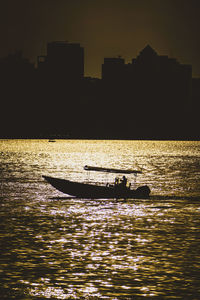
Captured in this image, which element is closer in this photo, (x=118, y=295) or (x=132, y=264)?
(x=118, y=295)

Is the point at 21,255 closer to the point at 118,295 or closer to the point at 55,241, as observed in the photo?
the point at 55,241

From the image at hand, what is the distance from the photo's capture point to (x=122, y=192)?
66500 millimetres

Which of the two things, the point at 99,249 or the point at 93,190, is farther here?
the point at 93,190

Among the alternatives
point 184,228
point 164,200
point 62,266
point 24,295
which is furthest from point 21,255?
point 164,200

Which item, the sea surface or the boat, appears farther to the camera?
the boat

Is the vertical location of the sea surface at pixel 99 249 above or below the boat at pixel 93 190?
below

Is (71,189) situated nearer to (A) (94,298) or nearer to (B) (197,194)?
(B) (197,194)

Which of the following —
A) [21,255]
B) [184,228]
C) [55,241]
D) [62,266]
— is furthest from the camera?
[184,228]

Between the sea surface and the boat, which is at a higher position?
the boat

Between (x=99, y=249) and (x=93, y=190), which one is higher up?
(x=93, y=190)

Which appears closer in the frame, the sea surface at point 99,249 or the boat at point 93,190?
the sea surface at point 99,249

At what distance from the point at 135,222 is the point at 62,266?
18498 millimetres

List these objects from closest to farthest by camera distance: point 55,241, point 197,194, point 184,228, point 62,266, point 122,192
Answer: point 62,266, point 55,241, point 184,228, point 122,192, point 197,194

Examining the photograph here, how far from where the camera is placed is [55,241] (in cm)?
4144
